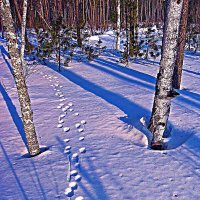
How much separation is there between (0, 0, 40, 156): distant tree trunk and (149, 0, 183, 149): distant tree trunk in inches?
74.0

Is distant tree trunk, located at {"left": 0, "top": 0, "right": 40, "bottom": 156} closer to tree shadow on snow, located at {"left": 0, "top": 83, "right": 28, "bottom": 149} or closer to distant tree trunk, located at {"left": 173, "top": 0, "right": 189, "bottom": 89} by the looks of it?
tree shadow on snow, located at {"left": 0, "top": 83, "right": 28, "bottom": 149}

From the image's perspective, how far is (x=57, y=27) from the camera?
31.5ft

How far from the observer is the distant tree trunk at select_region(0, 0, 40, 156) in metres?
3.22

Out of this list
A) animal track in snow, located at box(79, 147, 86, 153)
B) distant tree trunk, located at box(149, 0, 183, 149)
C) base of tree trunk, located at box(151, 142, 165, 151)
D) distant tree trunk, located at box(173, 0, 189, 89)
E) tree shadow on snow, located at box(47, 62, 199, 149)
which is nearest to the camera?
distant tree trunk, located at box(149, 0, 183, 149)

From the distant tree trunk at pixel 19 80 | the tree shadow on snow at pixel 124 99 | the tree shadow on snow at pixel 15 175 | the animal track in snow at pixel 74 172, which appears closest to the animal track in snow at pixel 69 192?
the animal track in snow at pixel 74 172

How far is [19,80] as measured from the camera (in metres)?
3.51

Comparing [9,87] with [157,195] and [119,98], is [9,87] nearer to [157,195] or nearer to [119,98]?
[119,98]

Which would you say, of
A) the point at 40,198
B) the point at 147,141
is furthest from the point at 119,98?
the point at 40,198

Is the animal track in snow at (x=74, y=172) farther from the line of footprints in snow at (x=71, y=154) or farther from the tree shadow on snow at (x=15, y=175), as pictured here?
the tree shadow on snow at (x=15, y=175)

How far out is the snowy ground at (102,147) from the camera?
2.95 m

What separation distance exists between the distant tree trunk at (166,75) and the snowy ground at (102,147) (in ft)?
1.00

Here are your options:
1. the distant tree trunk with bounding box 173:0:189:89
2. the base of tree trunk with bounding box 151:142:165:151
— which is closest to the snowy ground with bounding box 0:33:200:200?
the base of tree trunk with bounding box 151:142:165:151

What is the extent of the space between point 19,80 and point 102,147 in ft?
5.23

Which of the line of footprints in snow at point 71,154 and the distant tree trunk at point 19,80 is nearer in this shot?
the line of footprints in snow at point 71,154
